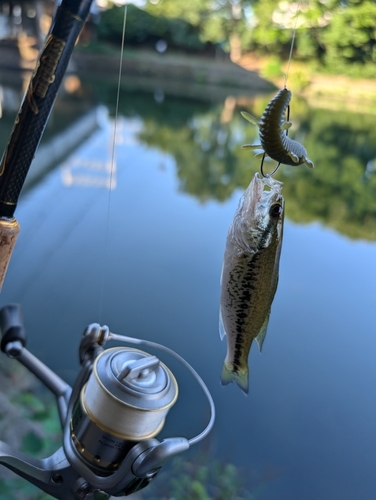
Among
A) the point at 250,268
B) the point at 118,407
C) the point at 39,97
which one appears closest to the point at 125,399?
the point at 118,407

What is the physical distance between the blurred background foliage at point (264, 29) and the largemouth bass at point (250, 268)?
2.00m

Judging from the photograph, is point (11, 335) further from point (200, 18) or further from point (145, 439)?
point (200, 18)

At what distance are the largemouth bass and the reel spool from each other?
14 cm

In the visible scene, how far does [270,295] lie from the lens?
1.92 ft

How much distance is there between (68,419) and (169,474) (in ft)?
2.74

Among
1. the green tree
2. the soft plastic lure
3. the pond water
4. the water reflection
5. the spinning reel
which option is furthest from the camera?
the green tree

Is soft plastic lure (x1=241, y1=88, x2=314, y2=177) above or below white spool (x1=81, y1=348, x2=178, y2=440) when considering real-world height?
above

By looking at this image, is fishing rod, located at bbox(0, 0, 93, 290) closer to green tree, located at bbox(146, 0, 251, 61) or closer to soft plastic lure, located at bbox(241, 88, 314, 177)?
soft plastic lure, located at bbox(241, 88, 314, 177)

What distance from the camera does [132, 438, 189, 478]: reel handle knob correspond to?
25.0 inches

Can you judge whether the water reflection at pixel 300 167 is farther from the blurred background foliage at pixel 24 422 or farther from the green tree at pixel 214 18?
the green tree at pixel 214 18

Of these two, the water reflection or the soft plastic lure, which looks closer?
the soft plastic lure

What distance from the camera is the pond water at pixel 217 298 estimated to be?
1.63 meters

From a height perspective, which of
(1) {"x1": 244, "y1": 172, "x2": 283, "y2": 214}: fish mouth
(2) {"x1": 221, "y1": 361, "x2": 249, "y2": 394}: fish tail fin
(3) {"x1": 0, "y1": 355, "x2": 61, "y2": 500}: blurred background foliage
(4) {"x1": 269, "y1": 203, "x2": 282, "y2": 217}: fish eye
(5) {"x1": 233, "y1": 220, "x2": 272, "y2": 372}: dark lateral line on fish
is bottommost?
(3) {"x1": 0, "y1": 355, "x2": 61, "y2": 500}: blurred background foliage

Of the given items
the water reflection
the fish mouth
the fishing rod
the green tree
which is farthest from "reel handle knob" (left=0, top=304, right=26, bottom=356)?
the green tree
